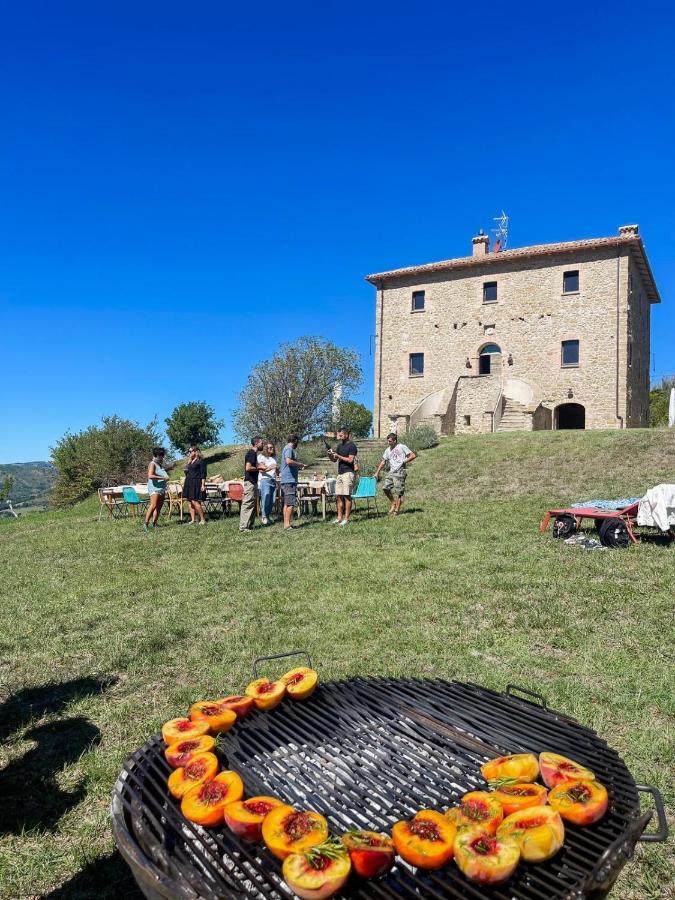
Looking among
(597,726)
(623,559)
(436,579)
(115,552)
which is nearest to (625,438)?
(623,559)

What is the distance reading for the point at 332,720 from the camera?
2500 millimetres

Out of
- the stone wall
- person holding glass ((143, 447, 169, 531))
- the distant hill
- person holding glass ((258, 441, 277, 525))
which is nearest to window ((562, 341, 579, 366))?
the stone wall

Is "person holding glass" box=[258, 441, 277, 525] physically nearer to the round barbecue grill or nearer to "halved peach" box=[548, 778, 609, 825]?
the round barbecue grill

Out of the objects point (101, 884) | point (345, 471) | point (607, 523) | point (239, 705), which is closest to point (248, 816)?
point (239, 705)

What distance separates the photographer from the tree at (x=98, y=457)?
29.9 m

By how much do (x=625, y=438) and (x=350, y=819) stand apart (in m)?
19.7

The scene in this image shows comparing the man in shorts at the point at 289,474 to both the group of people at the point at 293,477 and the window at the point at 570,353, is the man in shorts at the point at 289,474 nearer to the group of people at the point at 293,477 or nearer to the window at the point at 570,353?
the group of people at the point at 293,477

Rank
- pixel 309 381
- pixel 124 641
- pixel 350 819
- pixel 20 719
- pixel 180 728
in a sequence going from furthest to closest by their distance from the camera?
pixel 309 381 → pixel 124 641 → pixel 20 719 → pixel 180 728 → pixel 350 819

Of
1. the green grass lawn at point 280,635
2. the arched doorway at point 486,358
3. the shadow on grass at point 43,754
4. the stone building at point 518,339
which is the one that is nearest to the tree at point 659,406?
the stone building at point 518,339

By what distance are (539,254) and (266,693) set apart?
3010cm

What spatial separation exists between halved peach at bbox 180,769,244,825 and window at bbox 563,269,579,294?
99.0 ft

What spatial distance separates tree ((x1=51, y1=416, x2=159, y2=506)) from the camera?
29891 millimetres

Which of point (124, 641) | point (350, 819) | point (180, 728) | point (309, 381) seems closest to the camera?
point (350, 819)

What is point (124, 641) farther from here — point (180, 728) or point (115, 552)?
point (115, 552)
